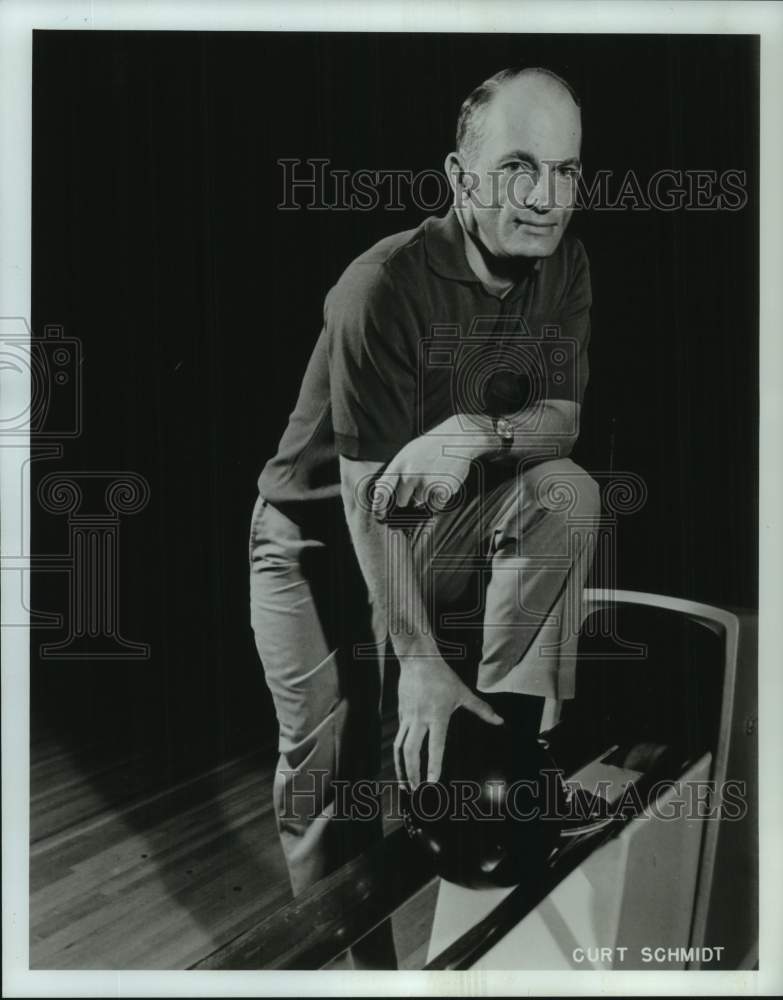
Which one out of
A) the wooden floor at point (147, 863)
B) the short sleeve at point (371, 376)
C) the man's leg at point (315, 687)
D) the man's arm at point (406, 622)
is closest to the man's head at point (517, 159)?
the short sleeve at point (371, 376)

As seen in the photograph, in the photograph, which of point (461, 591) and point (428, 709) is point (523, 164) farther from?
point (428, 709)

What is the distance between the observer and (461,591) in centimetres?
241

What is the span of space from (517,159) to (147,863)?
184 centimetres

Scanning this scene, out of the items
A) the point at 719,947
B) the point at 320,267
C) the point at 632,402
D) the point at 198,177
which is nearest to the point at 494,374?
the point at 632,402

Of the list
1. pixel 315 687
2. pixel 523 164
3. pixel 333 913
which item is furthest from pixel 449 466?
pixel 333 913

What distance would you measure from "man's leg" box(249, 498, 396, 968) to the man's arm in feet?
0.16

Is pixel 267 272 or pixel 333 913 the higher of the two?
pixel 267 272

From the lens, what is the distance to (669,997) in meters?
2.47

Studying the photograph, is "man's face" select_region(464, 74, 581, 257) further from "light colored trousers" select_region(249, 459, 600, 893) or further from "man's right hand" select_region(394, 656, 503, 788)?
"man's right hand" select_region(394, 656, 503, 788)

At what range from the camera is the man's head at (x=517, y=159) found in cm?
237

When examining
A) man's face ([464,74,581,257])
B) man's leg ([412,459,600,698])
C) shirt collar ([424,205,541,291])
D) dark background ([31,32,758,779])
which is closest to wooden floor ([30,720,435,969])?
dark background ([31,32,758,779])

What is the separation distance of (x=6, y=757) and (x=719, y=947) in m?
1.75

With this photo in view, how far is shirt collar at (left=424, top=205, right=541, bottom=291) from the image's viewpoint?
7.86 feet

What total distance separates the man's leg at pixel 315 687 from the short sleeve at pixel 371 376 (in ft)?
0.69
